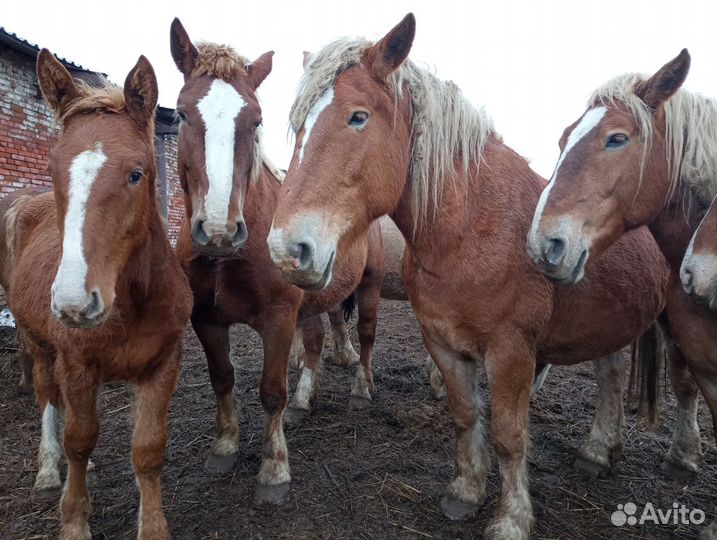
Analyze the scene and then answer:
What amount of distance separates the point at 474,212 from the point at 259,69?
6.35 feet

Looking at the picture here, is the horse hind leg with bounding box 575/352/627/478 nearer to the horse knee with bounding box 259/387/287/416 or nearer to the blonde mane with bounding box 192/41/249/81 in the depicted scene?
the horse knee with bounding box 259/387/287/416

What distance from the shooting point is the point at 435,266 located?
2533 millimetres

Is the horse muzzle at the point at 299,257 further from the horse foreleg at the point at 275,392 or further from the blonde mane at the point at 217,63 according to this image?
the blonde mane at the point at 217,63

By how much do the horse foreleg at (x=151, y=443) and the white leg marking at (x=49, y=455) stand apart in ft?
3.44

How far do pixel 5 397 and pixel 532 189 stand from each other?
530cm

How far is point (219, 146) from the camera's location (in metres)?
2.55

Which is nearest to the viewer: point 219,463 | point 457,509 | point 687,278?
point 687,278

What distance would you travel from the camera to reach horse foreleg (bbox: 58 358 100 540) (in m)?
2.26

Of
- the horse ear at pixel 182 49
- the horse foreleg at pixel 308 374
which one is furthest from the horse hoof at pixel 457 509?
the horse ear at pixel 182 49

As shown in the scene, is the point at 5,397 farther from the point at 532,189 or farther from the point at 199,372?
the point at 532,189

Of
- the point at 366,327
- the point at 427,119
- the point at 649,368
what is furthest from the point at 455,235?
the point at 366,327

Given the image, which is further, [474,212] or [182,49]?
[182,49]

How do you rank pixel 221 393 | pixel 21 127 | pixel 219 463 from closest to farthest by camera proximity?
pixel 219 463 → pixel 221 393 → pixel 21 127

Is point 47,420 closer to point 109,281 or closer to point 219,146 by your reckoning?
point 109,281
